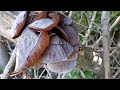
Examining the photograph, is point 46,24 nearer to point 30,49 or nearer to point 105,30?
point 30,49

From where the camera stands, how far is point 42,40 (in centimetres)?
50

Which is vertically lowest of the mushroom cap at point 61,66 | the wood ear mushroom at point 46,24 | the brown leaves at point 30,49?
the mushroom cap at point 61,66

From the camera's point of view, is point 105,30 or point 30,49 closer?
point 30,49

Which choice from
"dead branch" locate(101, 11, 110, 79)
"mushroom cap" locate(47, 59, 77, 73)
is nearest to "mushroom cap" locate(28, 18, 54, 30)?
"mushroom cap" locate(47, 59, 77, 73)

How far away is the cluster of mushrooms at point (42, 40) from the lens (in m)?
0.50

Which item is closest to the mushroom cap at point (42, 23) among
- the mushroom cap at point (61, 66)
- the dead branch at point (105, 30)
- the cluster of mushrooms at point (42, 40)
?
the cluster of mushrooms at point (42, 40)

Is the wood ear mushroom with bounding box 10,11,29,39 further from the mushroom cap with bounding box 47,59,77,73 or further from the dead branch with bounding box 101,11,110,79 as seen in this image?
the dead branch with bounding box 101,11,110,79

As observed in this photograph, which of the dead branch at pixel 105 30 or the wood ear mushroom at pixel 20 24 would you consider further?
the dead branch at pixel 105 30

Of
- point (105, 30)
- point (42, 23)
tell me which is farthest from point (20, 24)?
point (105, 30)

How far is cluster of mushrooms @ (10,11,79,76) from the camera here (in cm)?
50

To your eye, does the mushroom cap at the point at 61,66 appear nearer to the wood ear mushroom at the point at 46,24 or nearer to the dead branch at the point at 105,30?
the wood ear mushroom at the point at 46,24

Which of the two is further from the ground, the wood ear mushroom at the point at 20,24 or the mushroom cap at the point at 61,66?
the wood ear mushroom at the point at 20,24

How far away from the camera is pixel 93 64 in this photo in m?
1.17
